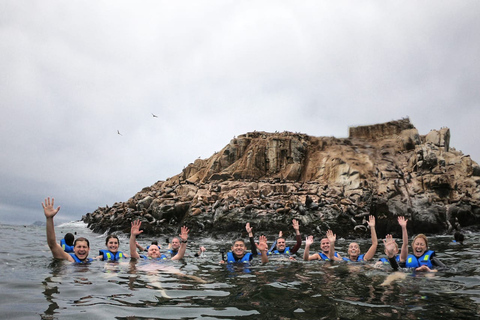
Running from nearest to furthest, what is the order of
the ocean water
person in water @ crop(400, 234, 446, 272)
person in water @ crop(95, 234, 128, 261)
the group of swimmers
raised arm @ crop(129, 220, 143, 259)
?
the ocean water, the group of swimmers, person in water @ crop(400, 234, 446, 272), raised arm @ crop(129, 220, 143, 259), person in water @ crop(95, 234, 128, 261)

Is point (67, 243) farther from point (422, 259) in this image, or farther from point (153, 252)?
point (422, 259)

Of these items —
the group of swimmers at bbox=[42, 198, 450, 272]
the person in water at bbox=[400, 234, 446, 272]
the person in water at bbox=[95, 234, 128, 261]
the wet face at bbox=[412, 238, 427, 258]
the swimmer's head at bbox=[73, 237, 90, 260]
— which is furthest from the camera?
the person in water at bbox=[95, 234, 128, 261]

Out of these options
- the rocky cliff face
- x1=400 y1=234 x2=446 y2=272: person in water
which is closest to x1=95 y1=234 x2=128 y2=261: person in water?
x1=400 y1=234 x2=446 y2=272: person in water

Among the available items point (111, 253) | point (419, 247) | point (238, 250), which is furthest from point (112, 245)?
point (419, 247)

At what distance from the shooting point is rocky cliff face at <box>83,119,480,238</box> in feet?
75.3

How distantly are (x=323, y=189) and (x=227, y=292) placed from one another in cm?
2365

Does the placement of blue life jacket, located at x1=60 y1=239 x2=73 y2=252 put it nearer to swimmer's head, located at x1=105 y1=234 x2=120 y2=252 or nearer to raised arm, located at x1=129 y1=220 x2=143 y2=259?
swimmer's head, located at x1=105 y1=234 x2=120 y2=252

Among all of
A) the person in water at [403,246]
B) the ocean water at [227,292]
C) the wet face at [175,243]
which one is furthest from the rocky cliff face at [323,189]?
the ocean water at [227,292]

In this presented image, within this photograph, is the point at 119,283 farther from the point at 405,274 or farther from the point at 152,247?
the point at 405,274

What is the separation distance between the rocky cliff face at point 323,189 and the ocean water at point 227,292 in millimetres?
13768

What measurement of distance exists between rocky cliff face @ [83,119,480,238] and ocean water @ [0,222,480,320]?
45.2ft

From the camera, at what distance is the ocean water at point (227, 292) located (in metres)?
4.66

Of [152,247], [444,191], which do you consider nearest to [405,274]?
[152,247]

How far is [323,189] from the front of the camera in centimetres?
2855
